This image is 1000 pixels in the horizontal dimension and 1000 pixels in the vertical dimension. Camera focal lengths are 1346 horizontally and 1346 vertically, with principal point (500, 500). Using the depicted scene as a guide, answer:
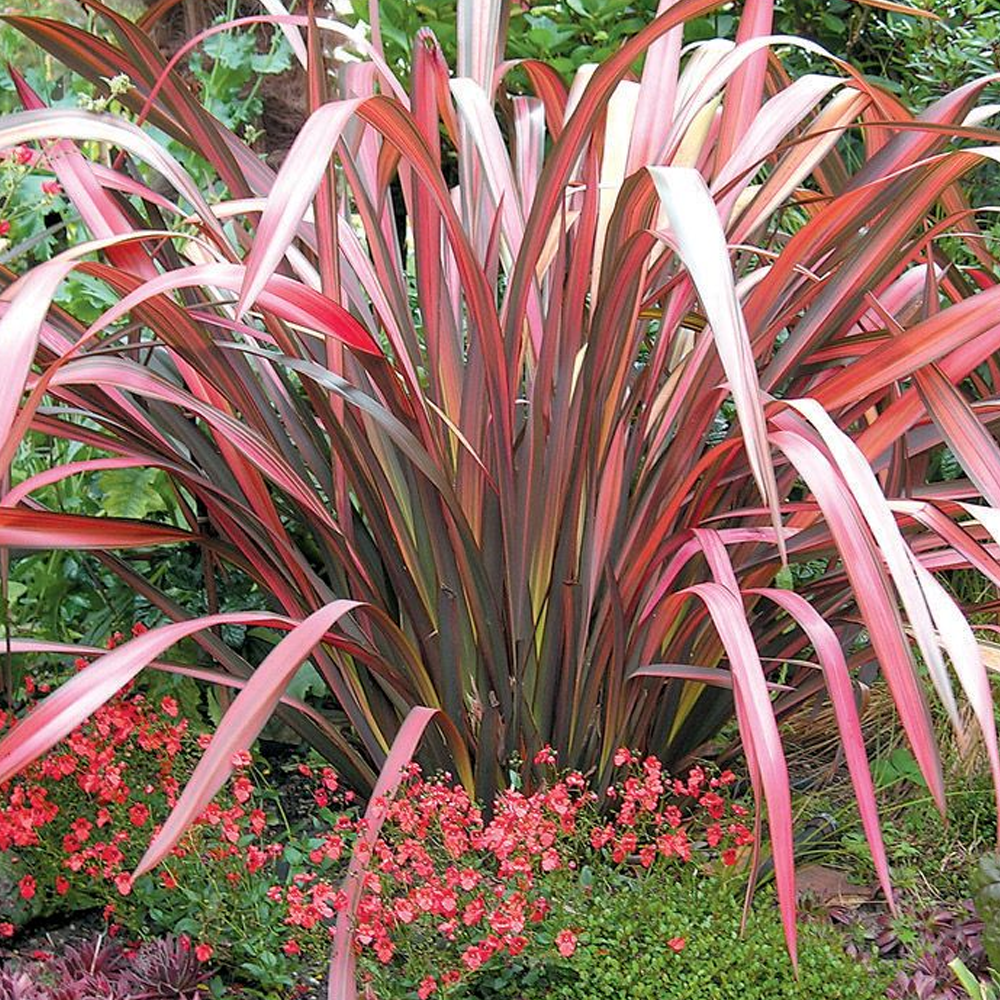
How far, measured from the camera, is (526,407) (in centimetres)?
205

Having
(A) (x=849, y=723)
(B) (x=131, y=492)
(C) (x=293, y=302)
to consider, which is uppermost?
(C) (x=293, y=302)

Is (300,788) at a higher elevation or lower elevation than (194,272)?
lower

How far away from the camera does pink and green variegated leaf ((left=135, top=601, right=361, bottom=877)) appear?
4.13ft

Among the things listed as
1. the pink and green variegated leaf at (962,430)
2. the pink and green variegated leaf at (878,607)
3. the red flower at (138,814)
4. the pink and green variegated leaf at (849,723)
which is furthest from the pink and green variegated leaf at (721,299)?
Answer: the red flower at (138,814)

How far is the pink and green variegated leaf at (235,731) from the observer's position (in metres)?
1.26

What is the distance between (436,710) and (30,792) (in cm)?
53

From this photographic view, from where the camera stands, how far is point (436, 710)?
1.70 metres

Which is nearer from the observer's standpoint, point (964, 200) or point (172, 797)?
point (172, 797)

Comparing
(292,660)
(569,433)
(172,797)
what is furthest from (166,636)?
(569,433)

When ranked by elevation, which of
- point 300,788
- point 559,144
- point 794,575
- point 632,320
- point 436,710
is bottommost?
point 300,788

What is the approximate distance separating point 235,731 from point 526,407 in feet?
2.82

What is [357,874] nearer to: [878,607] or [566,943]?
[566,943]

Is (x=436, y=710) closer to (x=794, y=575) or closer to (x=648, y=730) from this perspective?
(x=648, y=730)

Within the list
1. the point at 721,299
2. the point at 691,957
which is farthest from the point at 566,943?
the point at 721,299
